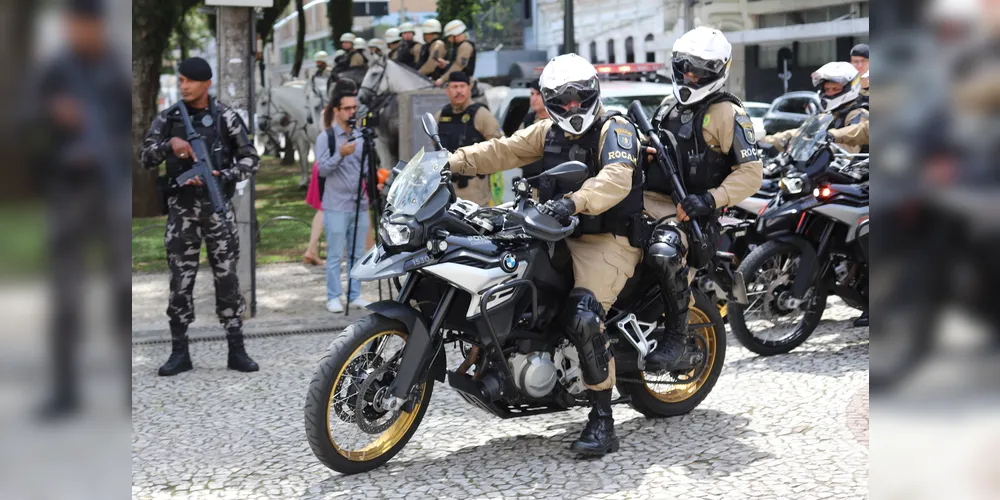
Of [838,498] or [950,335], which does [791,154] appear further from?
[950,335]

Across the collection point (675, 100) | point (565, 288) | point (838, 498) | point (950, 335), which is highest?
point (675, 100)

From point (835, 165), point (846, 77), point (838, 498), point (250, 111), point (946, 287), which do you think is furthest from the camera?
point (250, 111)

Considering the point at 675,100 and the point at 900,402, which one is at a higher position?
the point at 675,100

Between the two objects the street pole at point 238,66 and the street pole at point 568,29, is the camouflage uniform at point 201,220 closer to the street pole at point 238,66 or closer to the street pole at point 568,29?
the street pole at point 238,66

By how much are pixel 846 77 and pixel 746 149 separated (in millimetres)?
2775

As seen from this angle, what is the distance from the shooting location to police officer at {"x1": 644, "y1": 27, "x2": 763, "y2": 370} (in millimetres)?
5289

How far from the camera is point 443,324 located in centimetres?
482

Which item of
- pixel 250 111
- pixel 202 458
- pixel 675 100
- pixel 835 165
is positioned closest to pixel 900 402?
pixel 202 458

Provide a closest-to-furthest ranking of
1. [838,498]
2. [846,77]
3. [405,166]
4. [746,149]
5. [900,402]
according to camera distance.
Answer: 1. [900,402]
2. [838,498]
3. [405,166]
4. [746,149]
5. [846,77]

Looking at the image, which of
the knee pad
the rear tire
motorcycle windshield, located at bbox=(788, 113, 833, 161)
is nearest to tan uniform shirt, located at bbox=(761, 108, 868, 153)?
Answer: motorcycle windshield, located at bbox=(788, 113, 833, 161)

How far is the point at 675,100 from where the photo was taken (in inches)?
241

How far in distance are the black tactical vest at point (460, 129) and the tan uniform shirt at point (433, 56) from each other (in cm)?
670

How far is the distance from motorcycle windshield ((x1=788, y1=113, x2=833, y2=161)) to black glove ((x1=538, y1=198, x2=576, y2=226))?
3.15m

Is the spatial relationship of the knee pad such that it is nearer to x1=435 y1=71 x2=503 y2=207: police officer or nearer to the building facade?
x1=435 y1=71 x2=503 y2=207: police officer
